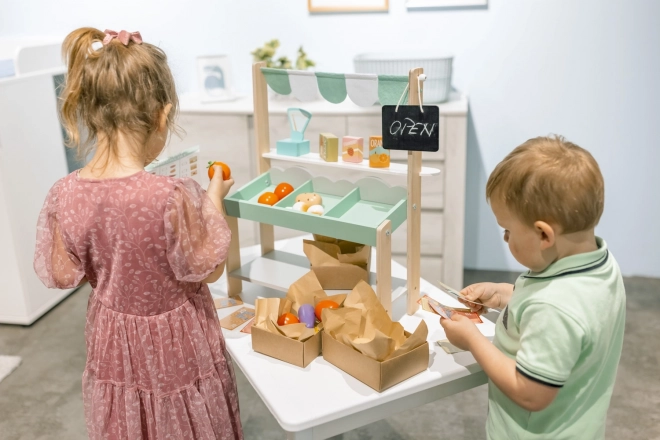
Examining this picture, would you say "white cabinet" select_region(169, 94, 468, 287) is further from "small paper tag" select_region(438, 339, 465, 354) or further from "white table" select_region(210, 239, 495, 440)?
"small paper tag" select_region(438, 339, 465, 354)

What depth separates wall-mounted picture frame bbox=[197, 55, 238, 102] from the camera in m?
3.17

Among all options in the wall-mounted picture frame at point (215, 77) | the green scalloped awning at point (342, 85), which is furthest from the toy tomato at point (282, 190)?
the wall-mounted picture frame at point (215, 77)

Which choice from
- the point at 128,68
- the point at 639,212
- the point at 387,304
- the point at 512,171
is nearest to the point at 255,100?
the point at 128,68

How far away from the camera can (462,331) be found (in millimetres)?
1192

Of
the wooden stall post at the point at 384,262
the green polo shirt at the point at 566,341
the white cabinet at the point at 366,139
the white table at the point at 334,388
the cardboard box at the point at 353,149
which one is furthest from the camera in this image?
the white cabinet at the point at 366,139

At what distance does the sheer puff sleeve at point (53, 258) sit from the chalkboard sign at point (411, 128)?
2.34 feet

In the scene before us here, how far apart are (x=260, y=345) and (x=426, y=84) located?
178cm

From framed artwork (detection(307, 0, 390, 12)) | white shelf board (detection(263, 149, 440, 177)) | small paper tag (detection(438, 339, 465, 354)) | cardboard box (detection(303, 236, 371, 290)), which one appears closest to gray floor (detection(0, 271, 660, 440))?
cardboard box (detection(303, 236, 371, 290))

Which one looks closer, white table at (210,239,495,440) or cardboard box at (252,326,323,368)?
white table at (210,239,495,440)

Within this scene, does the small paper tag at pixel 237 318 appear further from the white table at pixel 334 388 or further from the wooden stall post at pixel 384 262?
the wooden stall post at pixel 384 262

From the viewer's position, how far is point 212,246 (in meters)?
1.25

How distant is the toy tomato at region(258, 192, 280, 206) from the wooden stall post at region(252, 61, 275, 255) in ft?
0.46

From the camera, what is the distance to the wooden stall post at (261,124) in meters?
1.67

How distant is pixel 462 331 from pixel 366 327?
7.9 inches
